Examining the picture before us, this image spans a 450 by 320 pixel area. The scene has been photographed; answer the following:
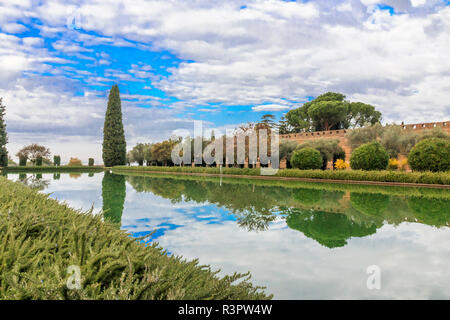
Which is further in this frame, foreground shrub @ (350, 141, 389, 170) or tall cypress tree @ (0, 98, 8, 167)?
tall cypress tree @ (0, 98, 8, 167)

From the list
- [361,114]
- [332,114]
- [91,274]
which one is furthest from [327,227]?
[361,114]

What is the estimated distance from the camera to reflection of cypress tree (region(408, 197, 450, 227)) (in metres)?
6.58

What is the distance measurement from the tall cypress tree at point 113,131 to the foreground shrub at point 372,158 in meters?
28.7

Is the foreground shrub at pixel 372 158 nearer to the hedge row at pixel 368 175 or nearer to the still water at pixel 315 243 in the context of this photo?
the hedge row at pixel 368 175

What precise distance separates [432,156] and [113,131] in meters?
33.0

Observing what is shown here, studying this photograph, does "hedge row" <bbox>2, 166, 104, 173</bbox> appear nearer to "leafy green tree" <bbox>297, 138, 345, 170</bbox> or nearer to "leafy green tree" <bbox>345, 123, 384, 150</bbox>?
"leafy green tree" <bbox>297, 138, 345, 170</bbox>

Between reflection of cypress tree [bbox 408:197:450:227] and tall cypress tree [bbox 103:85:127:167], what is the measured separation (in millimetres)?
35003

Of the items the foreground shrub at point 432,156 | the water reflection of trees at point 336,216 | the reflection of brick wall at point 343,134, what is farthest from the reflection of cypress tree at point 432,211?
the reflection of brick wall at point 343,134

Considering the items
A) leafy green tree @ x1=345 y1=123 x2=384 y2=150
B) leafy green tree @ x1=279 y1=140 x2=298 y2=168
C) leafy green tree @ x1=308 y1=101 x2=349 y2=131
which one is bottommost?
leafy green tree @ x1=279 y1=140 x2=298 y2=168

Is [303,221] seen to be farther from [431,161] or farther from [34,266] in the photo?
[431,161]

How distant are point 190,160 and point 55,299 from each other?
37.6m

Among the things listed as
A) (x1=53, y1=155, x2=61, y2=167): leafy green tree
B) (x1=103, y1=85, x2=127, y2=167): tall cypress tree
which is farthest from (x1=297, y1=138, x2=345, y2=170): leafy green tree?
(x1=53, y1=155, x2=61, y2=167): leafy green tree

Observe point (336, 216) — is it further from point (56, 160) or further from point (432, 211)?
point (56, 160)
